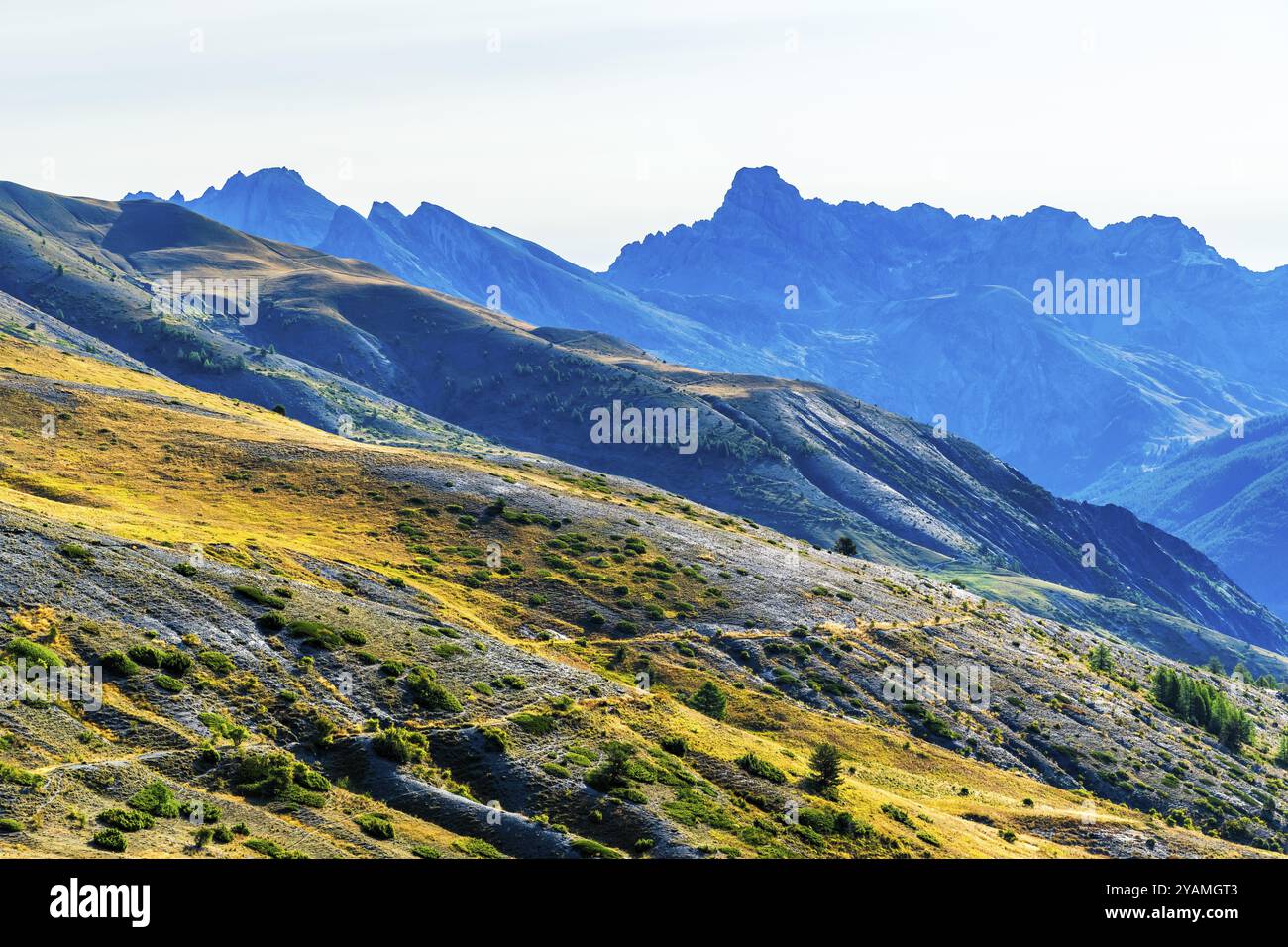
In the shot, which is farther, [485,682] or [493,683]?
[493,683]

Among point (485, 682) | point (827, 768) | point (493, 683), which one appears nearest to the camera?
point (827, 768)

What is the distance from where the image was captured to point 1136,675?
12850 centimetres

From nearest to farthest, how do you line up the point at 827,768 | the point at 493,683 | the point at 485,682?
the point at 827,768 → the point at 485,682 → the point at 493,683

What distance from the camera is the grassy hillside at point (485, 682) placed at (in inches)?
1738

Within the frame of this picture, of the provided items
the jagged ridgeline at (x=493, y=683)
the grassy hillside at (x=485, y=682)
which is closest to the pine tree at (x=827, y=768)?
the jagged ridgeline at (x=493, y=683)

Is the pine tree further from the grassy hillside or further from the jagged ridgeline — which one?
the grassy hillside

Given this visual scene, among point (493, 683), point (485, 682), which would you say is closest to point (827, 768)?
point (493, 683)

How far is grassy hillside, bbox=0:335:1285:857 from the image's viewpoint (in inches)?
1738

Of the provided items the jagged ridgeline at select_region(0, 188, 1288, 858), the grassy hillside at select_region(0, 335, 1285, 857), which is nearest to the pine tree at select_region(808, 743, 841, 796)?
the jagged ridgeline at select_region(0, 188, 1288, 858)

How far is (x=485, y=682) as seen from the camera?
202 ft

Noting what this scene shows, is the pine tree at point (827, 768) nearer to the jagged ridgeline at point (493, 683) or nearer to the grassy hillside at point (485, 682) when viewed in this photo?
the jagged ridgeline at point (493, 683)

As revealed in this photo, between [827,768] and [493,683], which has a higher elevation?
[493,683]

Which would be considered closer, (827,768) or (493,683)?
(827,768)

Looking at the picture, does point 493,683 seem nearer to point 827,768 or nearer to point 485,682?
point 485,682
